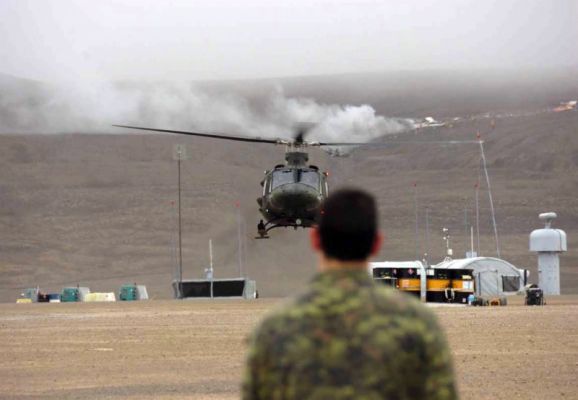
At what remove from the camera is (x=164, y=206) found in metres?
146

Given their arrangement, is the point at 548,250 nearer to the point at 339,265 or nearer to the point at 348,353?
the point at 339,265

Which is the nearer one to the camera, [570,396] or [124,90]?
[570,396]

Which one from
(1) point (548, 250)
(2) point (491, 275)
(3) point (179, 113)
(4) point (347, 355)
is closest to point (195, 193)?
(3) point (179, 113)

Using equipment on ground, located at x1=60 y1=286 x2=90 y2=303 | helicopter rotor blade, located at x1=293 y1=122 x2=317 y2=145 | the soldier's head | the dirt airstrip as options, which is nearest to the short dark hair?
the soldier's head

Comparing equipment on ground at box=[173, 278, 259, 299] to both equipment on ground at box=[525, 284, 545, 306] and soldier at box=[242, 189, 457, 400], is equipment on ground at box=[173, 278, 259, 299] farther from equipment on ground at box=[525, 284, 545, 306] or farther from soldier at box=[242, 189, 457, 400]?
soldier at box=[242, 189, 457, 400]

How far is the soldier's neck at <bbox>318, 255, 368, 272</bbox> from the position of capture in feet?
17.3

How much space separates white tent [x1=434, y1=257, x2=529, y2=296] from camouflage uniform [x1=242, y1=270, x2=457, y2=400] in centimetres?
5957

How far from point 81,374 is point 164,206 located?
404 ft

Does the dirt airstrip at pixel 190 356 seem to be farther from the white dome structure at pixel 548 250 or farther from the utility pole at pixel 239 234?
the white dome structure at pixel 548 250

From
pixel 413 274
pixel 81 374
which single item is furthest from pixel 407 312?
pixel 413 274

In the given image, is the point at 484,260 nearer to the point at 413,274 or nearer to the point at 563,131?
the point at 413,274

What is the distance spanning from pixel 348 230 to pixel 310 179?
46.1m

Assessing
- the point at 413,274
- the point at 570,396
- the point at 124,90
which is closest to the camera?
the point at 570,396

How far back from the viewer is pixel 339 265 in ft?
17.4
